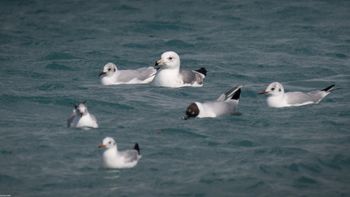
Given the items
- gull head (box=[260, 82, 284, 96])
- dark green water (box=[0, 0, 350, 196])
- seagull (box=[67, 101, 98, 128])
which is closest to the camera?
dark green water (box=[0, 0, 350, 196])

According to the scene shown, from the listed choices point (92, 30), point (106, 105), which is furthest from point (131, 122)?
point (92, 30)

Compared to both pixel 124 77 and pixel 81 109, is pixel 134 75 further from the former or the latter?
pixel 81 109

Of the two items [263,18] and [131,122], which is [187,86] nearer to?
[131,122]

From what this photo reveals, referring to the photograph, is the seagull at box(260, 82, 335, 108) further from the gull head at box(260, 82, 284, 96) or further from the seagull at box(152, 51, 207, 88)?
the seagull at box(152, 51, 207, 88)

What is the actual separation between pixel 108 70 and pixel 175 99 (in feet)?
7.23

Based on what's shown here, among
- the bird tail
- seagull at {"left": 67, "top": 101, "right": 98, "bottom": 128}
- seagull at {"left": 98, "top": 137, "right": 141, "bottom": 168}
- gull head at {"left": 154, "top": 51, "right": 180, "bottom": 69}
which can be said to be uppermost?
gull head at {"left": 154, "top": 51, "right": 180, "bottom": 69}

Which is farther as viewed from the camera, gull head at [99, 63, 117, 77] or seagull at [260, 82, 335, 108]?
gull head at [99, 63, 117, 77]

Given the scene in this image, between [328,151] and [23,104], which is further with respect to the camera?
[23,104]

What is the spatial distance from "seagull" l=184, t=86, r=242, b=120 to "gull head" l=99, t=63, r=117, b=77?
12.3ft

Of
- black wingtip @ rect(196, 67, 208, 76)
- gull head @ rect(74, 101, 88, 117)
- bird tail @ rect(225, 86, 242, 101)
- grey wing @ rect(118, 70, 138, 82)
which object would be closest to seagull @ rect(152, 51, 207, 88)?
black wingtip @ rect(196, 67, 208, 76)

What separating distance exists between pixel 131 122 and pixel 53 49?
31.0 feet

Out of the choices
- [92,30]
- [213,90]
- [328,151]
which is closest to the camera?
[328,151]

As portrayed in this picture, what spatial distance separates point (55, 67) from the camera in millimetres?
24828

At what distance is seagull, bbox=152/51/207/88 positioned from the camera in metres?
21.8
